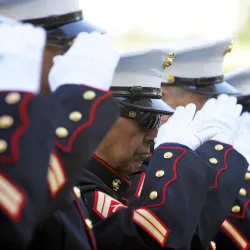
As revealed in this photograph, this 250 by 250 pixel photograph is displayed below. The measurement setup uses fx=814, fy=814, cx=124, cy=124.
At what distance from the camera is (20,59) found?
5.86 ft

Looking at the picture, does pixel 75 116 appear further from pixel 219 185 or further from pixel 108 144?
pixel 219 185

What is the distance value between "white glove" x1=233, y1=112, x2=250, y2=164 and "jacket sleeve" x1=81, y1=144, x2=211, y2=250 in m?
0.97

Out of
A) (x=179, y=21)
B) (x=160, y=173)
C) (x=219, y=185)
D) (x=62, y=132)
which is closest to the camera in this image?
(x=62, y=132)

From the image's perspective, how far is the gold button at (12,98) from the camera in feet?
5.69

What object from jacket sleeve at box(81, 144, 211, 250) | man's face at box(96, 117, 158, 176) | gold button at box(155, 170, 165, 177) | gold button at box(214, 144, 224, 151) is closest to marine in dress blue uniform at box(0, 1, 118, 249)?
jacket sleeve at box(81, 144, 211, 250)

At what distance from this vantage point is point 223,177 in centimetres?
331

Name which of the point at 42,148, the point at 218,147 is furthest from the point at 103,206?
the point at 42,148

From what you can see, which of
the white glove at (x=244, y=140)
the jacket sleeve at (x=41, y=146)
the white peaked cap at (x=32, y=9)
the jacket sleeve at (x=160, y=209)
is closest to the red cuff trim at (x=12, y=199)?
the jacket sleeve at (x=41, y=146)

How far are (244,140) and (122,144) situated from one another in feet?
3.37

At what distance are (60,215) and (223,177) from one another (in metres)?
1.21

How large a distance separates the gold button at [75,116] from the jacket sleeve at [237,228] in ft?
6.06

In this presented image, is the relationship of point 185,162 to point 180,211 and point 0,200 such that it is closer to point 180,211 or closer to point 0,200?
point 180,211

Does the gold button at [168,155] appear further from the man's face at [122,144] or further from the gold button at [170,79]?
the gold button at [170,79]

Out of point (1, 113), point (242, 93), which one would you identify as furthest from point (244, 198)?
point (1, 113)
